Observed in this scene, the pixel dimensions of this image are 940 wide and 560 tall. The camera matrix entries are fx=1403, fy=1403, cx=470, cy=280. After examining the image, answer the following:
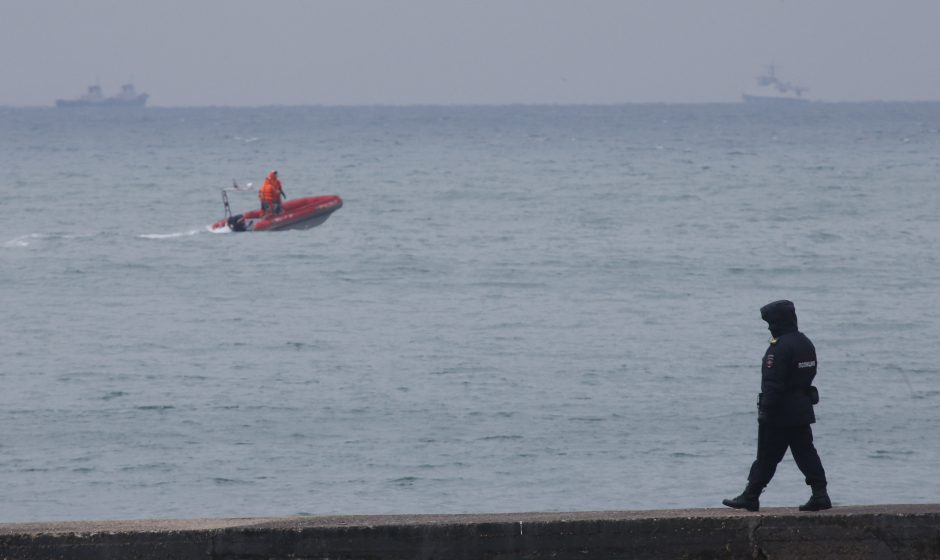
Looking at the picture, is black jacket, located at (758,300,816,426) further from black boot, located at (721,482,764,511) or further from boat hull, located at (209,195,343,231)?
boat hull, located at (209,195,343,231)

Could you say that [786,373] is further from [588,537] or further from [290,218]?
[290,218]

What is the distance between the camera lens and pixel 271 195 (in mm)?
34000

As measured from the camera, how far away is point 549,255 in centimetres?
3253

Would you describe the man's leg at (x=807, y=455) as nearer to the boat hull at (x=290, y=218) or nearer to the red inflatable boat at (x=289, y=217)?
the red inflatable boat at (x=289, y=217)

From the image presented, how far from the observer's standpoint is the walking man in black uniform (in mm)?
6316

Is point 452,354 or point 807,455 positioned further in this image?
point 452,354

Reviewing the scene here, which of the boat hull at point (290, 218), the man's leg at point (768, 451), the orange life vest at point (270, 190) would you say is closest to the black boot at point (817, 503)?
the man's leg at point (768, 451)

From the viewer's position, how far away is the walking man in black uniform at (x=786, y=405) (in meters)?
6.32

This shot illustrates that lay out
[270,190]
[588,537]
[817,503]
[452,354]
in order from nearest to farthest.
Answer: [588,537] < [817,503] < [452,354] < [270,190]

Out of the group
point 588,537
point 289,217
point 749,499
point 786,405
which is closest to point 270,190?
point 289,217

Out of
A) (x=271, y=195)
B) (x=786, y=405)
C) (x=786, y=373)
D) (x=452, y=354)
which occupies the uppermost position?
(x=786, y=373)

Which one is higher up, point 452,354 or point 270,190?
point 270,190

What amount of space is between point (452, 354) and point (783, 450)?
12.7 meters

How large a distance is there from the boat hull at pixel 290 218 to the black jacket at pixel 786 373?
28.5 meters
